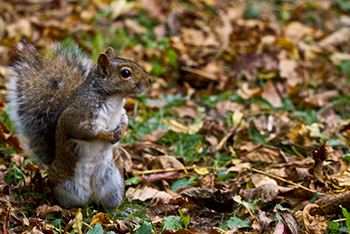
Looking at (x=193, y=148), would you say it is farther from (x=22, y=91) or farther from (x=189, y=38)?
(x=189, y=38)

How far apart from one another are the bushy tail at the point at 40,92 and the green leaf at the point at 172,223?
0.78 m

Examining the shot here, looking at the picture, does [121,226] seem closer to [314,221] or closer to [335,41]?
[314,221]

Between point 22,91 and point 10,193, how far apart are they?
596mm

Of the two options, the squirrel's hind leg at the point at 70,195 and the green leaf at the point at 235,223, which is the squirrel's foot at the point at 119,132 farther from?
the green leaf at the point at 235,223

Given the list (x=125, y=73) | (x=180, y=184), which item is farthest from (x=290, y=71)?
(x=125, y=73)

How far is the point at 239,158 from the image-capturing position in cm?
310

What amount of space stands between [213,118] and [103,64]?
4.81 ft

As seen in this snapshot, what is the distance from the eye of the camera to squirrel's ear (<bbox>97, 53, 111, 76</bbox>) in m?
2.31

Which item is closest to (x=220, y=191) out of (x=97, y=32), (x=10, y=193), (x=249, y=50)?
(x=10, y=193)

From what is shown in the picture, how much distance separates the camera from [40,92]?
255 centimetres

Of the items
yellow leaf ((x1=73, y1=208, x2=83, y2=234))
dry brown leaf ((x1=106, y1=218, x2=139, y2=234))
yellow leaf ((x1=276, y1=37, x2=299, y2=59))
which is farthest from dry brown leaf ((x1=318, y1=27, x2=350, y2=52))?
yellow leaf ((x1=73, y1=208, x2=83, y2=234))

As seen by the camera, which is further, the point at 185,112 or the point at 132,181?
the point at 185,112

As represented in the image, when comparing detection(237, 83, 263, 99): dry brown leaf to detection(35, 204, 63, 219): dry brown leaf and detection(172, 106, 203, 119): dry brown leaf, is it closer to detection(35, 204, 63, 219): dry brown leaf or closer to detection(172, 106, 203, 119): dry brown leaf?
detection(172, 106, 203, 119): dry brown leaf

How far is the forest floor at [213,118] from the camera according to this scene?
8.14 ft
